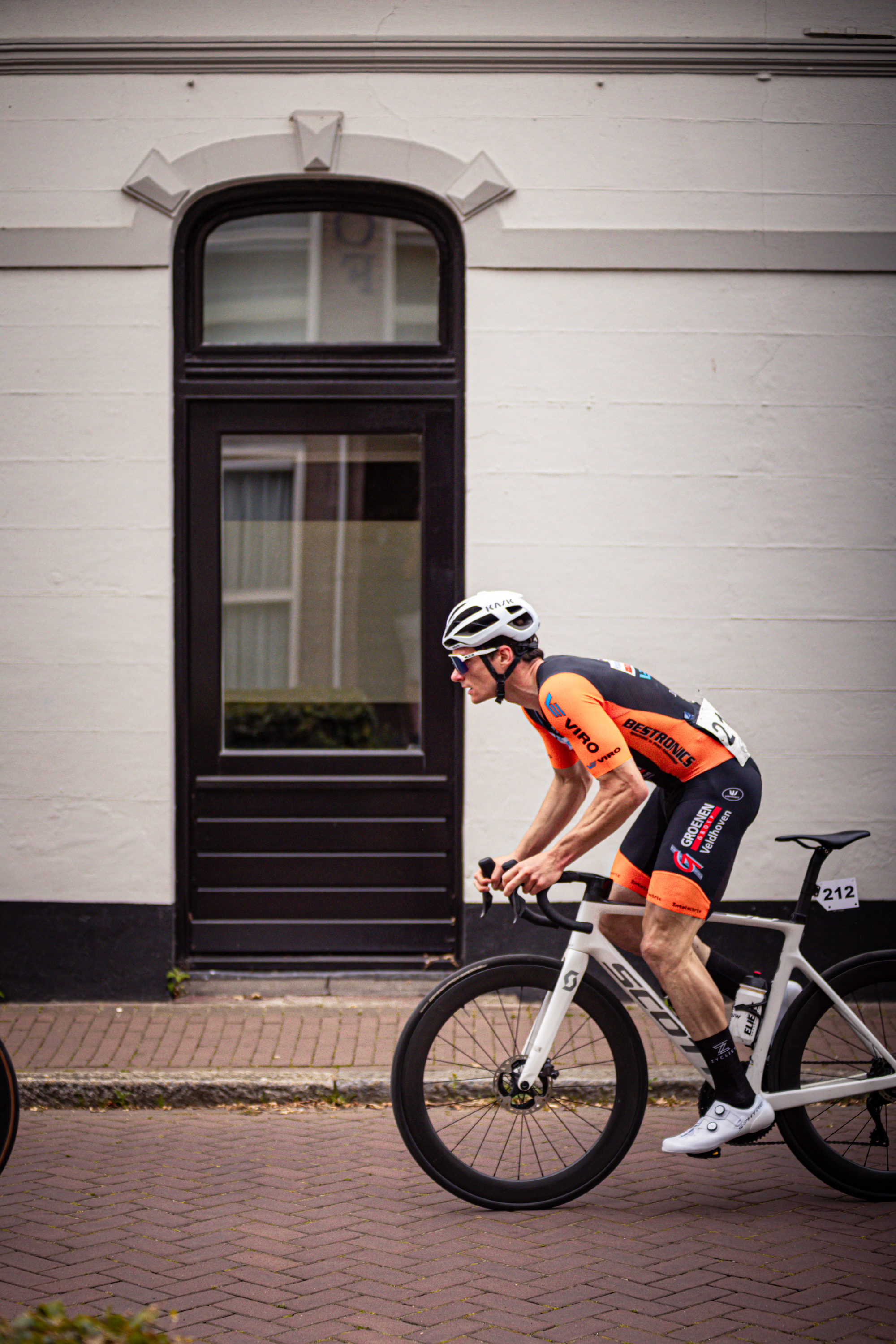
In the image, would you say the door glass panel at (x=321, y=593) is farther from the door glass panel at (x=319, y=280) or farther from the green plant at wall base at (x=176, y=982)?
the green plant at wall base at (x=176, y=982)

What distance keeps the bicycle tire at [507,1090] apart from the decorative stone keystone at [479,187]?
4.45 m

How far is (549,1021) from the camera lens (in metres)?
4.03

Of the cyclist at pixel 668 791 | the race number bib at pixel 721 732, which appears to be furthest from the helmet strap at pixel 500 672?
the race number bib at pixel 721 732

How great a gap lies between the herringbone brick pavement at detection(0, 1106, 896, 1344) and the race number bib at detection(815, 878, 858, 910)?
984mm

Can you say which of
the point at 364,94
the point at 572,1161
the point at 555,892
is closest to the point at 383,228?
the point at 364,94

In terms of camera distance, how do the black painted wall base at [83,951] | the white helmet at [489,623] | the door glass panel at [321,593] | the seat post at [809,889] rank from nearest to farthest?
1. the white helmet at [489,623]
2. the seat post at [809,889]
3. the black painted wall base at [83,951]
4. the door glass panel at [321,593]

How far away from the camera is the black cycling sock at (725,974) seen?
4.26 m

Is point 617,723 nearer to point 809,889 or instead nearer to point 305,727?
point 809,889

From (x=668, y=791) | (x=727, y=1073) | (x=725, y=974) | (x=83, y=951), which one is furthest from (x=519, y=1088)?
(x=83, y=951)

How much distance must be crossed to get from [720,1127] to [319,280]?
5300mm

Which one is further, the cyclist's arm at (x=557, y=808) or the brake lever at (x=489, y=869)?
the cyclist's arm at (x=557, y=808)

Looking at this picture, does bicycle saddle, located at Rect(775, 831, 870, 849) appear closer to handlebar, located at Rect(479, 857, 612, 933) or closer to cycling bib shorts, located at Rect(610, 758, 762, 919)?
cycling bib shorts, located at Rect(610, 758, 762, 919)

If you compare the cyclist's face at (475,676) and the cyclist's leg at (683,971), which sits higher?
the cyclist's face at (475,676)

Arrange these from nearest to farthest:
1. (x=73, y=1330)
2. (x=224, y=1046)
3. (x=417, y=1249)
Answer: (x=73, y=1330) → (x=417, y=1249) → (x=224, y=1046)
